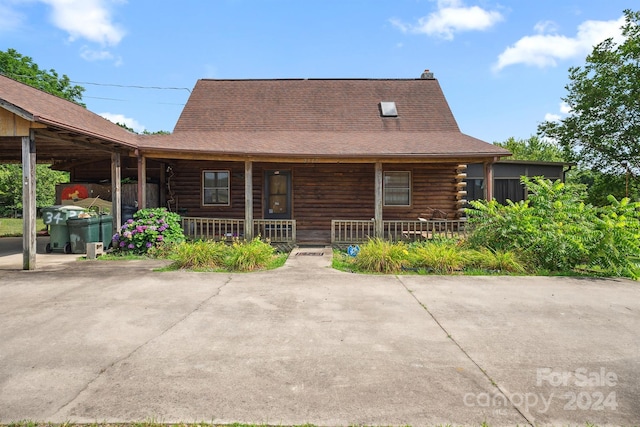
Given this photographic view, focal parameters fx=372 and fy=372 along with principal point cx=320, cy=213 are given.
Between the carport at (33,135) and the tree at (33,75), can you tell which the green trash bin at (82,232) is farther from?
the tree at (33,75)

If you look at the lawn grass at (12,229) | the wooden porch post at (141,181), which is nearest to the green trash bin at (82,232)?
the wooden porch post at (141,181)

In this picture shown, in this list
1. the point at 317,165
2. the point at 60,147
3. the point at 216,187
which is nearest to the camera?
the point at 60,147

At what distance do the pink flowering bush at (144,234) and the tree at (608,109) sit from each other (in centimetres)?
2194

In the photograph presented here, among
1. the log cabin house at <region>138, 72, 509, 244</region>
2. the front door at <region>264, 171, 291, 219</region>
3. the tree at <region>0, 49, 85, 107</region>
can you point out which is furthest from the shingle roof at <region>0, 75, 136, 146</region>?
the tree at <region>0, 49, 85, 107</region>

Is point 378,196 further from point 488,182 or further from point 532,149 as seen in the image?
point 532,149

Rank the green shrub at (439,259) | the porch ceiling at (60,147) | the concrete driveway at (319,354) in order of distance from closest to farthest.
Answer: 1. the concrete driveway at (319,354)
2. the green shrub at (439,259)
3. the porch ceiling at (60,147)

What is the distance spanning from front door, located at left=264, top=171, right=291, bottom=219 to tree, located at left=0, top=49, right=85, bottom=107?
29249mm

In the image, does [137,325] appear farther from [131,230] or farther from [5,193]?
[5,193]

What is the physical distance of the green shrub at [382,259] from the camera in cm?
846

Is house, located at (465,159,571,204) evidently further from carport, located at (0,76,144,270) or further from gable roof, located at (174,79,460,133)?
carport, located at (0,76,144,270)

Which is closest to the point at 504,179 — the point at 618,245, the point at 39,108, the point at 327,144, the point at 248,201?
the point at 618,245

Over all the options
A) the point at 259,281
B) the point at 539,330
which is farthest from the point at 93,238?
the point at 539,330

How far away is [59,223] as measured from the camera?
10398 millimetres

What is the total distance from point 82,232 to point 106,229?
2.09 feet
